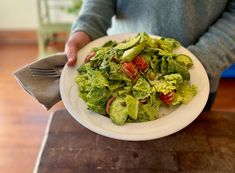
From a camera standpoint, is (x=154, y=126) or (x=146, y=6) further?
(x=146, y=6)

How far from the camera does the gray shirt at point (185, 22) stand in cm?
84

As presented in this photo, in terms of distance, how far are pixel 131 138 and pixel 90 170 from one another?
17 cm

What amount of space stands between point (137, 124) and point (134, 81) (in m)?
0.10

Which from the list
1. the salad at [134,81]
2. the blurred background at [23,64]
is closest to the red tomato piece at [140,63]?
the salad at [134,81]

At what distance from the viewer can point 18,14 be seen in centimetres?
241

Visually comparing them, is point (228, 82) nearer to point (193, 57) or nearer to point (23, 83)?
point (193, 57)

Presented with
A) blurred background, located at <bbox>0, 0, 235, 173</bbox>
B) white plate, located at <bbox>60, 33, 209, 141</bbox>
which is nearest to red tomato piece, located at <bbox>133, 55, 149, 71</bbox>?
white plate, located at <bbox>60, 33, 209, 141</bbox>

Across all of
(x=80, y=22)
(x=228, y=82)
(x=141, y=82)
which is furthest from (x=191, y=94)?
(x=228, y=82)

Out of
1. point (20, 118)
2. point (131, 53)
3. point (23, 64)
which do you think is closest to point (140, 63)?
point (131, 53)

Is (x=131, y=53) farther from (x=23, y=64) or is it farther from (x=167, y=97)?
(x=23, y=64)

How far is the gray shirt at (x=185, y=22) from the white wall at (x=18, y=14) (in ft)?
5.16

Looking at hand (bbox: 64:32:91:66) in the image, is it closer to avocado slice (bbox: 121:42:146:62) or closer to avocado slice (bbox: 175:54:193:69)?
avocado slice (bbox: 121:42:146:62)

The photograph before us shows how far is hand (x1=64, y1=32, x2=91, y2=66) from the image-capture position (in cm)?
78

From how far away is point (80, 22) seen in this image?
0.91m
